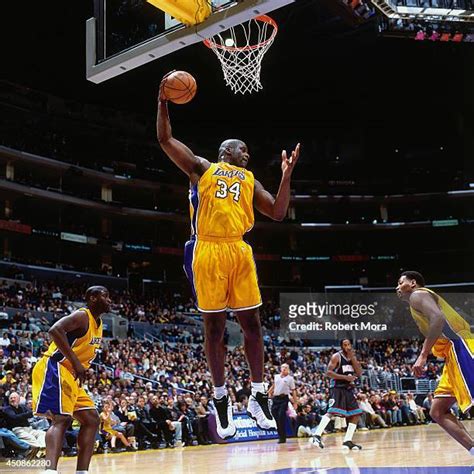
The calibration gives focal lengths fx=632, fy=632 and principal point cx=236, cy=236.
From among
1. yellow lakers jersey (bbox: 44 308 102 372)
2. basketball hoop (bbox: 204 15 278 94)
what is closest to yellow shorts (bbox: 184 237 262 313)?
yellow lakers jersey (bbox: 44 308 102 372)

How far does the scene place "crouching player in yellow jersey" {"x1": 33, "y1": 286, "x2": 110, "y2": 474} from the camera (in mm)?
5801

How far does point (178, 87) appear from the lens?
4395mm

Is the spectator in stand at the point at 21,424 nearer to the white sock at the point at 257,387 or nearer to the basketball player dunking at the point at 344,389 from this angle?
the basketball player dunking at the point at 344,389

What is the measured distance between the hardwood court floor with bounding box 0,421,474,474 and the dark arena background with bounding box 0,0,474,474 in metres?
0.07

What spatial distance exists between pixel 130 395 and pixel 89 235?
1898 cm

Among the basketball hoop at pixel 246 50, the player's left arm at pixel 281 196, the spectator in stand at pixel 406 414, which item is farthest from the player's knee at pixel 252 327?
the spectator in stand at pixel 406 414

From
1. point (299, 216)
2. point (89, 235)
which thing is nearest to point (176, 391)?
point (89, 235)

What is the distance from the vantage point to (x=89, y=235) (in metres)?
32.2

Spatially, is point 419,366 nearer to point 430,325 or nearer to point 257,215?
point 430,325

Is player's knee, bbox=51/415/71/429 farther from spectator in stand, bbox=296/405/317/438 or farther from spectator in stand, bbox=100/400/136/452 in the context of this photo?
spectator in stand, bbox=296/405/317/438

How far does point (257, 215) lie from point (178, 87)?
107ft

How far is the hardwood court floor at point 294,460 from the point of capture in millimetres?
7930

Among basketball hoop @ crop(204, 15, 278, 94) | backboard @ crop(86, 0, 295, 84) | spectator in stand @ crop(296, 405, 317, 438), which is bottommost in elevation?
spectator in stand @ crop(296, 405, 317, 438)

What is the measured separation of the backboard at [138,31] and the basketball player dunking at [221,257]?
80.3 inches
